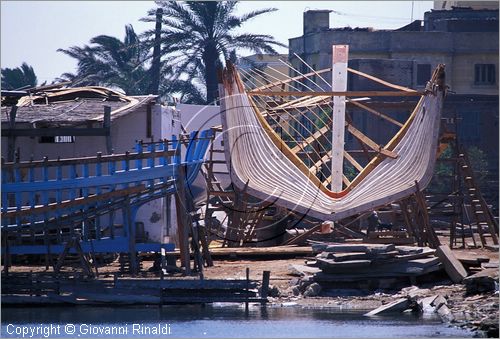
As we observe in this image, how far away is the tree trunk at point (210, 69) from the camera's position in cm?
4566

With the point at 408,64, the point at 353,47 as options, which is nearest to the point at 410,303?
the point at 408,64

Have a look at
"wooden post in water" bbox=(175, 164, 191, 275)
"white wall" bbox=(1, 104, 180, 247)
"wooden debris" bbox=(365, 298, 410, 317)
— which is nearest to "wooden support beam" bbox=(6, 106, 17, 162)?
"white wall" bbox=(1, 104, 180, 247)

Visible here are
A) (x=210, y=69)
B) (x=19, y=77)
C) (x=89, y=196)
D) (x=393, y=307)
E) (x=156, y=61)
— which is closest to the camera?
(x=393, y=307)

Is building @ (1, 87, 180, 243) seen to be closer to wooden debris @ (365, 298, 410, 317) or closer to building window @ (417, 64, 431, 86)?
wooden debris @ (365, 298, 410, 317)

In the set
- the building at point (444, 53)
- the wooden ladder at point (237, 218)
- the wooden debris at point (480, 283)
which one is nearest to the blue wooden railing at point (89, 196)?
the wooden ladder at point (237, 218)

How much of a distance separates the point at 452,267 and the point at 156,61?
2527cm

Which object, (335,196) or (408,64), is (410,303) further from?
(408,64)


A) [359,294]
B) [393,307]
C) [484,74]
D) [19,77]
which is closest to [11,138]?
[359,294]

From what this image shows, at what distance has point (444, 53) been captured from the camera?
54312 millimetres

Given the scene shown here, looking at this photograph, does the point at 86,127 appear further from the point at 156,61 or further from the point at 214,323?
the point at 156,61

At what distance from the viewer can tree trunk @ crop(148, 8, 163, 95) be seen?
44.1 m

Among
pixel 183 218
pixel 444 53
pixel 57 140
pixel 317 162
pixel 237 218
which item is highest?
pixel 444 53

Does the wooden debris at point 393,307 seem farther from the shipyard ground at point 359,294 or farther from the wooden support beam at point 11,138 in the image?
the wooden support beam at point 11,138

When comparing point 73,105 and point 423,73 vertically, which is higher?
point 423,73
